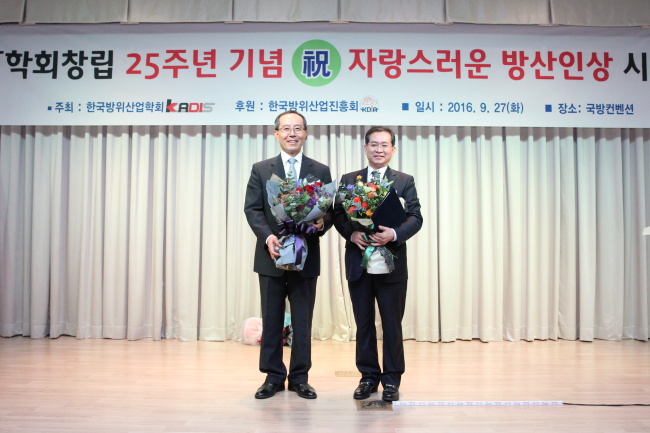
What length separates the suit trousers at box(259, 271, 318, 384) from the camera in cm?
309

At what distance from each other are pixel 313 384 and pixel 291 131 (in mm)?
1511

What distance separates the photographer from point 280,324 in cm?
312

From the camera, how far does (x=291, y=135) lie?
3076mm

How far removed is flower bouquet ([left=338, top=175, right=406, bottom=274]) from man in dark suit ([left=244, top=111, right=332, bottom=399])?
257mm

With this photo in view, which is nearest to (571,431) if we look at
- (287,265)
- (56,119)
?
(287,265)

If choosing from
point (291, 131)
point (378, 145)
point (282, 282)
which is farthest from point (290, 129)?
point (282, 282)

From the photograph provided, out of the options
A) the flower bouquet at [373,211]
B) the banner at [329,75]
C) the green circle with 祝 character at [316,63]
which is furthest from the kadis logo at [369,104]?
the flower bouquet at [373,211]

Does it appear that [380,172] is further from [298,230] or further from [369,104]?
[369,104]

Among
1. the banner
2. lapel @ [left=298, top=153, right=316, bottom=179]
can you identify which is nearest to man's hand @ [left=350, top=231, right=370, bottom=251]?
lapel @ [left=298, top=153, right=316, bottom=179]

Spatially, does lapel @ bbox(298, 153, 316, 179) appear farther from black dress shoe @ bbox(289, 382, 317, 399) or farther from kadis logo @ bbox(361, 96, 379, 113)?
kadis logo @ bbox(361, 96, 379, 113)

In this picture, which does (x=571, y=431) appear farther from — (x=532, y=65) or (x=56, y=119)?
(x=56, y=119)

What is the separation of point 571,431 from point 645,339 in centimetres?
268

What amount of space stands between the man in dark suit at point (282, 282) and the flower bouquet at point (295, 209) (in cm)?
15

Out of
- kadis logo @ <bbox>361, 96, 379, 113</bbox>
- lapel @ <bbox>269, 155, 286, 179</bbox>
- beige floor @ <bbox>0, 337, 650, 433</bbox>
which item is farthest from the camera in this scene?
kadis logo @ <bbox>361, 96, 379, 113</bbox>
